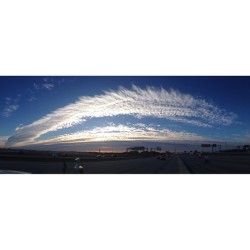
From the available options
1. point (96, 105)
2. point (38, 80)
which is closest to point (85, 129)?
point (96, 105)

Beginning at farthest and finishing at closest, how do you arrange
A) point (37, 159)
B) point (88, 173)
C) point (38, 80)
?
point (37, 159), point (88, 173), point (38, 80)

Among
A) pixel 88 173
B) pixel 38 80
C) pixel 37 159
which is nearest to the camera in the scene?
Result: pixel 38 80

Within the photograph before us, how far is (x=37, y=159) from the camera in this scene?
17938mm

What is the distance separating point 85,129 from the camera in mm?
9984

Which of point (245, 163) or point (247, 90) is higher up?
point (247, 90)
